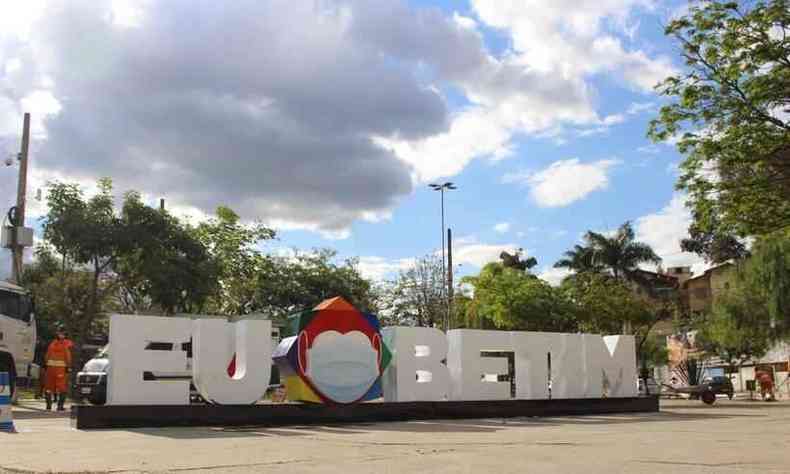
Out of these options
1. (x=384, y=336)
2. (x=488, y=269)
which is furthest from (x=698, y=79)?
(x=488, y=269)

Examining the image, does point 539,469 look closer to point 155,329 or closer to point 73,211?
point 155,329

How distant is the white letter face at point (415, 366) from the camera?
55.6 feet

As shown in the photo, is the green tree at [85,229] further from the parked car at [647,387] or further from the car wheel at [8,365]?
the parked car at [647,387]

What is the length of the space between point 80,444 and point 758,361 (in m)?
47.5

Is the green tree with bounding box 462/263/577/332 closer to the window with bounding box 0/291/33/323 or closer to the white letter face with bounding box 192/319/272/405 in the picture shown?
the window with bounding box 0/291/33/323

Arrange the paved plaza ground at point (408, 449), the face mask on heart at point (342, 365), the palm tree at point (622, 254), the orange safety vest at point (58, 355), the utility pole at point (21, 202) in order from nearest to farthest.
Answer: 1. the paved plaza ground at point (408, 449)
2. the face mask on heart at point (342, 365)
3. the orange safety vest at point (58, 355)
4. the utility pole at point (21, 202)
5. the palm tree at point (622, 254)

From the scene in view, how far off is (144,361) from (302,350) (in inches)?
122

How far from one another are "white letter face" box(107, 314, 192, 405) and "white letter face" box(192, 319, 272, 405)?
30 cm

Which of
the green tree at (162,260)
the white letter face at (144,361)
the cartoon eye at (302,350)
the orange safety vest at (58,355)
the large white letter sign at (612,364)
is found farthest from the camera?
the green tree at (162,260)

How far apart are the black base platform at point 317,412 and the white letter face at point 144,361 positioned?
33cm

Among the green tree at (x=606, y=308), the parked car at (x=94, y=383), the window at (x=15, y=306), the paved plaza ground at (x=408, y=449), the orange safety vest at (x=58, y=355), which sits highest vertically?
the green tree at (x=606, y=308)

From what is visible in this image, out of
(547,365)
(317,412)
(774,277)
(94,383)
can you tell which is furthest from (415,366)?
(774,277)

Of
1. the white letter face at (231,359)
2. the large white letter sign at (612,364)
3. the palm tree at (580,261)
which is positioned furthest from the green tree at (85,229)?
the palm tree at (580,261)

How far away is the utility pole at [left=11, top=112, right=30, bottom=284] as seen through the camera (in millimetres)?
25438
